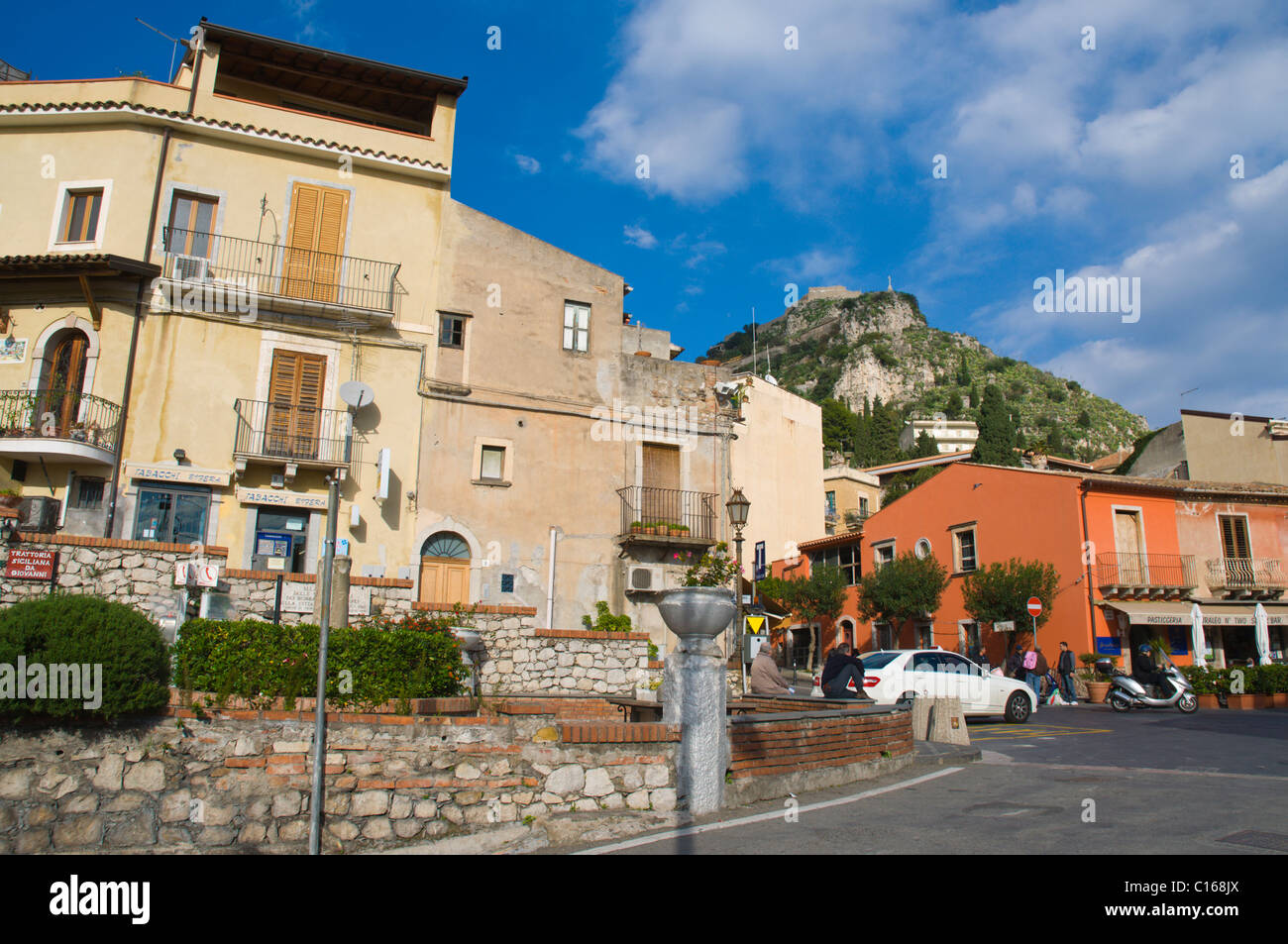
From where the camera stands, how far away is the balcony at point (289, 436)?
18.9 meters

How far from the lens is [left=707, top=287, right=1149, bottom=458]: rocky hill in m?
113

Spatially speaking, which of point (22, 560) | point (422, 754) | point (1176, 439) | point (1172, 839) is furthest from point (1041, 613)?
point (22, 560)

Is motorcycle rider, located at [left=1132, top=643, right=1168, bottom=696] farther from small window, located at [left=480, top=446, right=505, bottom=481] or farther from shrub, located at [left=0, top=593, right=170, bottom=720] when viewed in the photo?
shrub, located at [left=0, top=593, right=170, bottom=720]

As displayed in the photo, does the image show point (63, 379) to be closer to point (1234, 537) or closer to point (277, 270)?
point (277, 270)

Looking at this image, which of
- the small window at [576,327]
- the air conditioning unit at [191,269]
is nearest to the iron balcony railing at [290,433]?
the air conditioning unit at [191,269]

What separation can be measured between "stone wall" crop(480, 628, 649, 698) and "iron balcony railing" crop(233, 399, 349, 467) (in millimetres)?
6680

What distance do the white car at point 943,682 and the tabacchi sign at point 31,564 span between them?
1359cm

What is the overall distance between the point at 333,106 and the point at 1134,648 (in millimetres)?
29130

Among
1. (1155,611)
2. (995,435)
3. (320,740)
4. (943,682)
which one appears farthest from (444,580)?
(995,435)

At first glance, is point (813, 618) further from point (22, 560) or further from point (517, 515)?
point (22, 560)

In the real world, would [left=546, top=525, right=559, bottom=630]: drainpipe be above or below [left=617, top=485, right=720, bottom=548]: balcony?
below

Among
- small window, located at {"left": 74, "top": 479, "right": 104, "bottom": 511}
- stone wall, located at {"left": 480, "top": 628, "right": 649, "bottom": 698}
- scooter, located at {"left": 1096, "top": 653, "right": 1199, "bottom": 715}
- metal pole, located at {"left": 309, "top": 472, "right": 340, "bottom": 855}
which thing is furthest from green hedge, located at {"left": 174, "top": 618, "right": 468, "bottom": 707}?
scooter, located at {"left": 1096, "top": 653, "right": 1199, "bottom": 715}

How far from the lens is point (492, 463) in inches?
841
